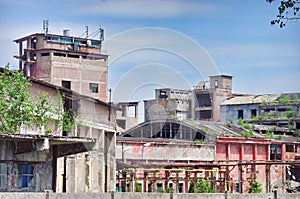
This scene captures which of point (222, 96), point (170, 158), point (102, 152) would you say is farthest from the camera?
point (222, 96)

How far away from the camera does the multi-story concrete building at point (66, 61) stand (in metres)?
62.8

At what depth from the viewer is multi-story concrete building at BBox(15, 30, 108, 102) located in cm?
6275

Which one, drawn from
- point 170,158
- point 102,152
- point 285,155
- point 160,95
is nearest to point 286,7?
point 102,152

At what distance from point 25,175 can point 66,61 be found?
47098mm

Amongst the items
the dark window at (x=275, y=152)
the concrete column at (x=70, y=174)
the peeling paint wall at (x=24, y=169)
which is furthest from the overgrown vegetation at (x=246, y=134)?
the peeling paint wall at (x=24, y=169)

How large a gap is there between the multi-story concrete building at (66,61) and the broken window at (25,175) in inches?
1716

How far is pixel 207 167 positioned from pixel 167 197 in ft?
69.0

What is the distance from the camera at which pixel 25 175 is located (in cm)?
1750

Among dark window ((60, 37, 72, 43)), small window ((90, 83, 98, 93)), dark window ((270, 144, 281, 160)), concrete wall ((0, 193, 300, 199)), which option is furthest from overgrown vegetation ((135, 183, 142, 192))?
dark window ((60, 37, 72, 43))

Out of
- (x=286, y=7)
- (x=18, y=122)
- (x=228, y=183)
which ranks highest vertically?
(x=286, y=7)

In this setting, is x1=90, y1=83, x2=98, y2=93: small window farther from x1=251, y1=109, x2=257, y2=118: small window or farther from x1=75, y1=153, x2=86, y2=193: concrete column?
x1=75, y1=153, x2=86, y2=193: concrete column

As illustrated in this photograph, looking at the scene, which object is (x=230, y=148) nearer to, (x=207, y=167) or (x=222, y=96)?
(x=207, y=167)

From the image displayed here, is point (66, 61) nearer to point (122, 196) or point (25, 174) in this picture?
point (25, 174)

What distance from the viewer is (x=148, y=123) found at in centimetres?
4272
